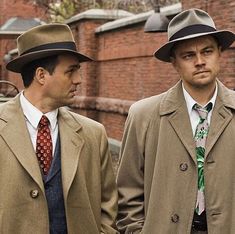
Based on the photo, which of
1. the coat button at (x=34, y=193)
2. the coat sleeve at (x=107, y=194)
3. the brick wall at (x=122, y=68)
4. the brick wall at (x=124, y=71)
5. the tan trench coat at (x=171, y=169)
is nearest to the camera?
the coat button at (x=34, y=193)

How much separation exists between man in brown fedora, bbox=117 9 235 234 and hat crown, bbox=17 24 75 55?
22.4 inches

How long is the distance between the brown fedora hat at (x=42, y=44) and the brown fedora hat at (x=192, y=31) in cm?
50

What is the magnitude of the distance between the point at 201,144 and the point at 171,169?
212mm

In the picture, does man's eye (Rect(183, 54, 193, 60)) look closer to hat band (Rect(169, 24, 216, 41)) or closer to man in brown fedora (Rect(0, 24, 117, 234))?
hat band (Rect(169, 24, 216, 41))

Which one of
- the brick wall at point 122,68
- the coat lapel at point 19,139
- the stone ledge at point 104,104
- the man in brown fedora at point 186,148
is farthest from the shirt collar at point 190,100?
the stone ledge at point 104,104

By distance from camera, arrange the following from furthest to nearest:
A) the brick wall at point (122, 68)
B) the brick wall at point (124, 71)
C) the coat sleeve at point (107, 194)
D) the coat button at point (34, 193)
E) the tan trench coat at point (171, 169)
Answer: the brick wall at point (124, 71) < the brick wall at point (122, 68) < the coat sleeve at point (107, 194) < the tan trench coat at point (171, 169) < the coat button at point (34, 193)

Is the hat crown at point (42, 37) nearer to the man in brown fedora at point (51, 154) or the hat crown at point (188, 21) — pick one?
the man in brown fedora at point (51, 154)

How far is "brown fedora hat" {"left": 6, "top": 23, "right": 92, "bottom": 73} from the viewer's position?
128 inches

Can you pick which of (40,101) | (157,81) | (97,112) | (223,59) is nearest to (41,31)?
(40,101)

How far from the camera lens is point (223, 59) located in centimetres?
847

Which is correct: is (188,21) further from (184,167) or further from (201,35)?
(184,167)

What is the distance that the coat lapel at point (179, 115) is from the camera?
129 inches

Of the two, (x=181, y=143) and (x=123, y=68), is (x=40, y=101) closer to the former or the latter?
(x=181, y=143)

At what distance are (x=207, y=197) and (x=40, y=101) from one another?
3.37ft
